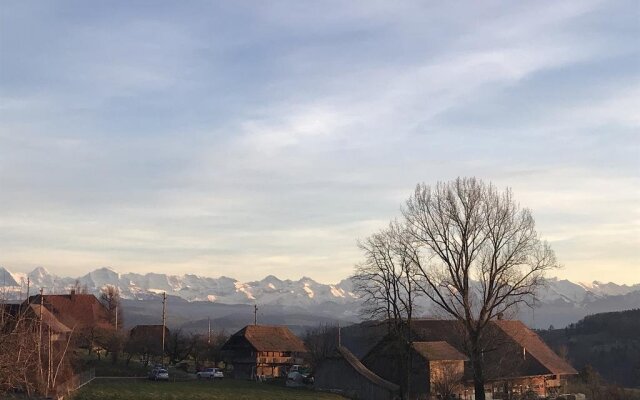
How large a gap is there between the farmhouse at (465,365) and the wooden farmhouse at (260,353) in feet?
54.4

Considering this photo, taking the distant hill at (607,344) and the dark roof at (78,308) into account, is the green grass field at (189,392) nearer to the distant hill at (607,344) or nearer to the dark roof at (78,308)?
the dark roof at (78,308)

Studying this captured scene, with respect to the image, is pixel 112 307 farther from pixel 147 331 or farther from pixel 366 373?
pixel 366 373

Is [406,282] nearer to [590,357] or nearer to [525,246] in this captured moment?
[525,246]

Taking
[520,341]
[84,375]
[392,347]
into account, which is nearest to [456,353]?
[392,347]

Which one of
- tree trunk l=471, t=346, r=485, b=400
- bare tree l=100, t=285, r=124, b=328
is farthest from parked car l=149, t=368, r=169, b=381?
bare tree l=100, t=285, r=124, b=328

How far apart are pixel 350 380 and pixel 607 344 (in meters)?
89.9

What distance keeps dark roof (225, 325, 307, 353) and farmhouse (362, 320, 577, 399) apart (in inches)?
657

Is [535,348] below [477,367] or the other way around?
the other way around

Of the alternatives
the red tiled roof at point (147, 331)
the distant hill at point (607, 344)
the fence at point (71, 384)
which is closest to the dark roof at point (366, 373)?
the fence at point (71, 384)

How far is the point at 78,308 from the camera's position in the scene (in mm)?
108000

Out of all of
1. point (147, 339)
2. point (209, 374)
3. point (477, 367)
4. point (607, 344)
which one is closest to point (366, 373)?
point (477, 367)

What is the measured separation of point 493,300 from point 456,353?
22094 millimetres

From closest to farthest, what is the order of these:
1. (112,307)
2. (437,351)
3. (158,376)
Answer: (437,351) → (158,376) → (112,307)

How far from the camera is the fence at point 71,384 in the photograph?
47.5m
